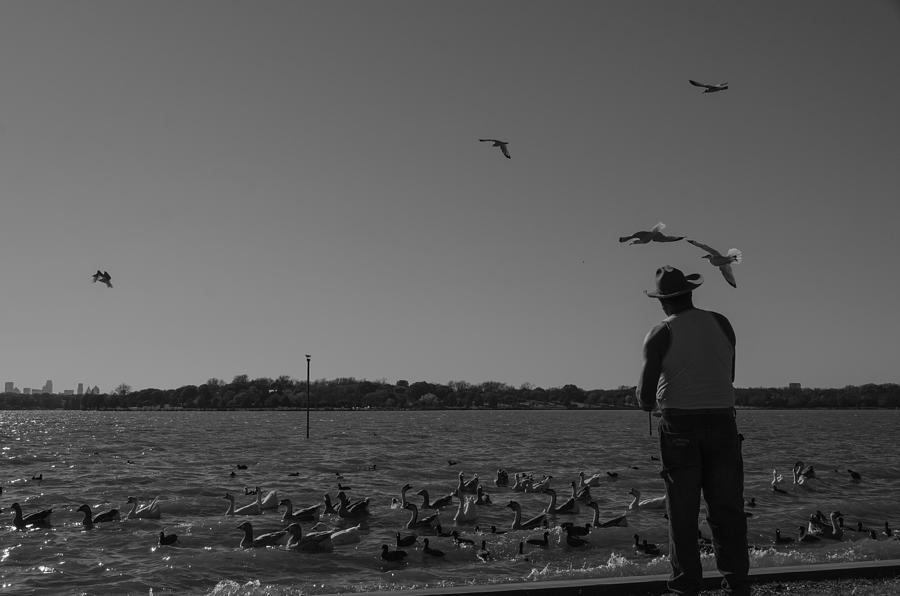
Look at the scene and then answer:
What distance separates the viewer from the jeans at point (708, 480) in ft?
19.9

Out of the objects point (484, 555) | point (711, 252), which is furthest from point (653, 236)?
point (484, 555)

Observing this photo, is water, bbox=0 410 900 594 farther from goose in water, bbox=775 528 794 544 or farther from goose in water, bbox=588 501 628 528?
goose in water, bbox=588 501 628 528

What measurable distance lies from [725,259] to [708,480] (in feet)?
12.4

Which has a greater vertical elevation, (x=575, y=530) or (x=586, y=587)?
(x=586, y=587)

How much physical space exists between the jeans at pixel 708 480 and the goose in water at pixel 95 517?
16.3 m

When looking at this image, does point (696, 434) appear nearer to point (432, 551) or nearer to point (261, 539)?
point (432, 551)

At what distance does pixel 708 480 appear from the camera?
20.1 ft

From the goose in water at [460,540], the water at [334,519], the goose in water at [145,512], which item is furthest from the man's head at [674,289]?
the goose in water at [145,512]

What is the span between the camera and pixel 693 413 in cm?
611

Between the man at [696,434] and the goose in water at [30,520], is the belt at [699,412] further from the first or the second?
the goose in water at [30,520]

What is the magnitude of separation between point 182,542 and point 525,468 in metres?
22.1

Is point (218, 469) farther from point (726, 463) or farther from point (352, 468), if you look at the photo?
point (726, 463)

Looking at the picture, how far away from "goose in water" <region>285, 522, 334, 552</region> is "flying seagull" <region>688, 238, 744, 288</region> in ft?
32.5

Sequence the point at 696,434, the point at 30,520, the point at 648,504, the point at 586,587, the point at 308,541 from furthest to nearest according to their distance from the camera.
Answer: the point at 648,504, the point at 30,520, the point at 308,541, the point at 586,587, the point at 696,434
